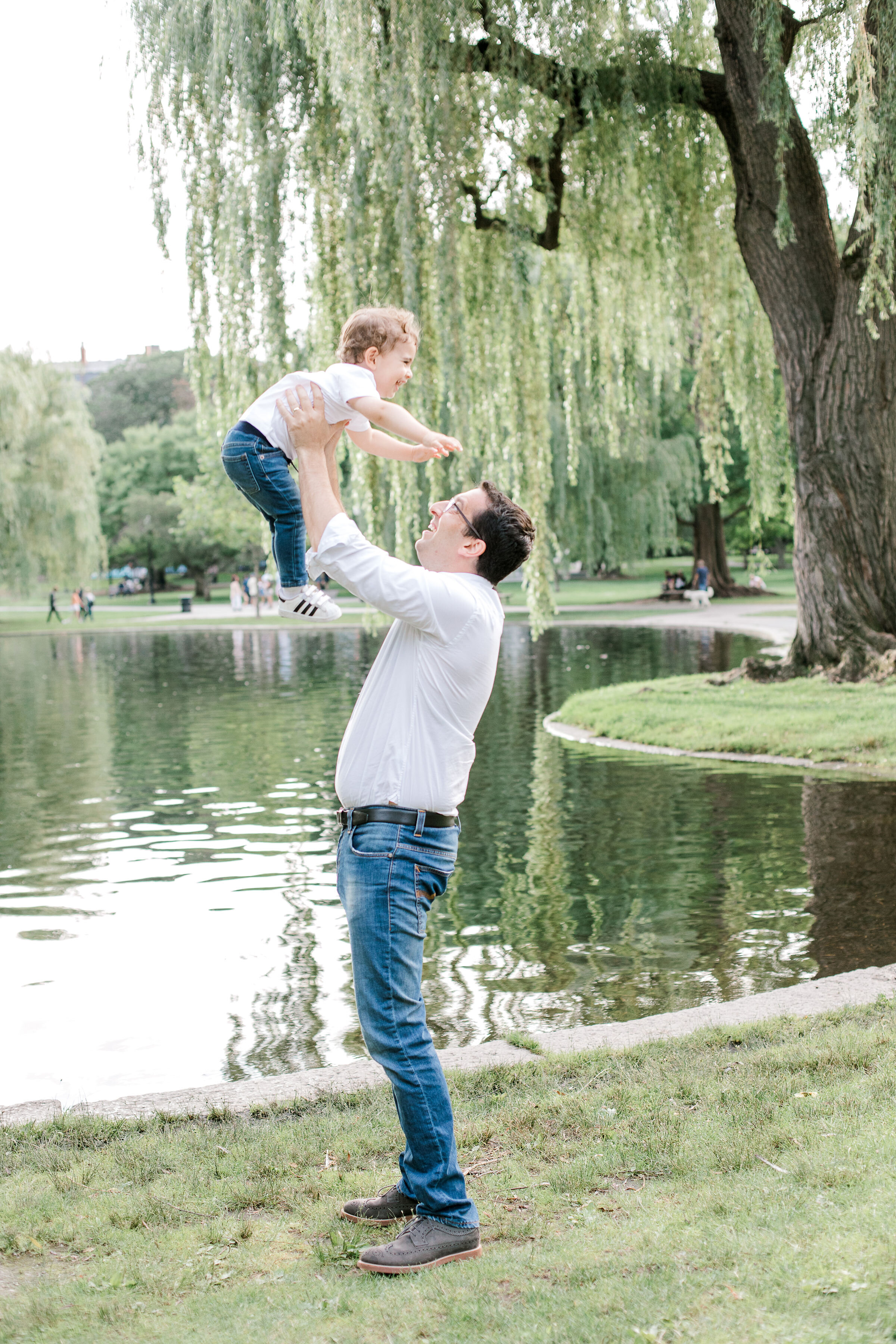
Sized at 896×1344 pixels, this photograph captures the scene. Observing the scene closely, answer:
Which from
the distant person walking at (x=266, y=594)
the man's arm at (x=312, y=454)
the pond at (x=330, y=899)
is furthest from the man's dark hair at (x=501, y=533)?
the distant person walking at (x=266, y=594)

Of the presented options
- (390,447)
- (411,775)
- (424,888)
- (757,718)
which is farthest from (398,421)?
(757,718)

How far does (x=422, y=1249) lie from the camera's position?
338 cm

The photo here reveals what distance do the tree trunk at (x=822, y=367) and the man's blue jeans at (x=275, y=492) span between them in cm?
1163

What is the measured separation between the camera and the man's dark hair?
→ 3676 millimetres

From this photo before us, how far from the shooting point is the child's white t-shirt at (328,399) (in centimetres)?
373

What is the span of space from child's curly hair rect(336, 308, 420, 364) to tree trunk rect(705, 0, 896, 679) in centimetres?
1136

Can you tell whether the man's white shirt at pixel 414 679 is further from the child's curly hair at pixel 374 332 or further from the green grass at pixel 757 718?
the green grass at pixel 757 718

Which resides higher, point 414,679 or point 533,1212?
point 414,679

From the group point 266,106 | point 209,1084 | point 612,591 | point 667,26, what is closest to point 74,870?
point 209,1084

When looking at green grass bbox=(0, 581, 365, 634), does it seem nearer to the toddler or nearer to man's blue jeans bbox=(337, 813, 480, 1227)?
the toddler

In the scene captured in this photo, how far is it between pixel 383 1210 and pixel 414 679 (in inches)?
57.2

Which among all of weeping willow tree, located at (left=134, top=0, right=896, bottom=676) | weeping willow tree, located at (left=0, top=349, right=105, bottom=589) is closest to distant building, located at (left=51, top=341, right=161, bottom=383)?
weeping willow tree, located at (left=0, top=349, right=105, bottom=589)

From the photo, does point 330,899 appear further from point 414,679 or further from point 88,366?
point 88,366

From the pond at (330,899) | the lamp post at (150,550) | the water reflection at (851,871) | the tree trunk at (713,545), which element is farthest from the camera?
the lamp post at (150,550)
